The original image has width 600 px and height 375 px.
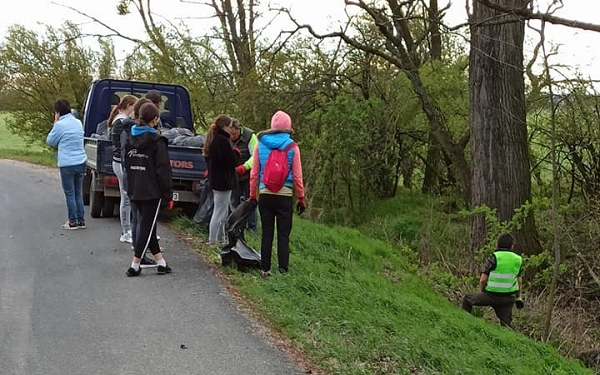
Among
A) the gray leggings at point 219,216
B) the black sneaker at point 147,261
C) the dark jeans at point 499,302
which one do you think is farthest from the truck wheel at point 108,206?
the dark jeans at point 499,302

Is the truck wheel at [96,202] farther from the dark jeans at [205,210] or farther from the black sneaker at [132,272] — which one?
→ the black sneaker at [132,272]

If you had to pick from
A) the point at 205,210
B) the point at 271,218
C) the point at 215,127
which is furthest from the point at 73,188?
the point at 271,218

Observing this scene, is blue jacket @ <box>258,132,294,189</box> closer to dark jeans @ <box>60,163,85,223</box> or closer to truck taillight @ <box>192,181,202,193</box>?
truck taillight @ <box>192,181,202,193</box>

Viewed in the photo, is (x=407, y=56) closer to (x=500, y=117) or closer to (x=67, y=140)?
(x=500, y=117)

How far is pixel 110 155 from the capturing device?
10898 mm

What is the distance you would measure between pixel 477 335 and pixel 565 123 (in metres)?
6.84

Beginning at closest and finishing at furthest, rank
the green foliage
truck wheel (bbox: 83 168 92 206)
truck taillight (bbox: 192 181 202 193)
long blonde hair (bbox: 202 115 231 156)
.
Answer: long blonde hair (bbox: 202 115 231 156), truck taillight (bbox: 192 181 202 193), truck wheel (bbox: 83 168 92 206), the green foliage

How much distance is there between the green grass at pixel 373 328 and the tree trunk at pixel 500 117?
267cm

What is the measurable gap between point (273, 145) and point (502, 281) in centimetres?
373

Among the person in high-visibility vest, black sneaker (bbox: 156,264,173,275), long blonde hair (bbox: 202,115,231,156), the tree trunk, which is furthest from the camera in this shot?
the tree trunk

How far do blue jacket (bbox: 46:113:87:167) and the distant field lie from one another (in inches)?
617

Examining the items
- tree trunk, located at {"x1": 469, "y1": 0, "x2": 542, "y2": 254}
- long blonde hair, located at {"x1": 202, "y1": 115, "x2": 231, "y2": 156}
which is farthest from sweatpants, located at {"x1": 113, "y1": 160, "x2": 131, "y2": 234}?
tree trunk, located at {"x1": 469, "y1": 0, "x2": 542, "y2": 254}

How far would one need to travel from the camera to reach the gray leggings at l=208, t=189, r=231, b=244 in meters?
8.94

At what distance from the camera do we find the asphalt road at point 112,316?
533cm
